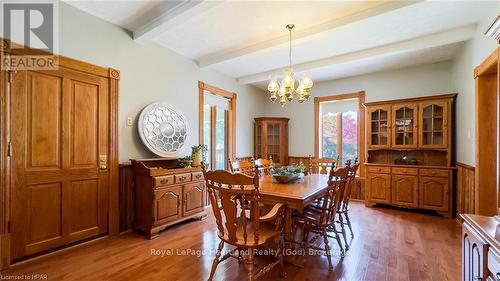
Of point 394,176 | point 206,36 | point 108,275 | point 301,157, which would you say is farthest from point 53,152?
point 394,176

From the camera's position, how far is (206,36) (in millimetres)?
3225

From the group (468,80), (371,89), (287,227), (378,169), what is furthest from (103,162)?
(468,80)

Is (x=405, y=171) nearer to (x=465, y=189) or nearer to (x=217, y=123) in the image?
(x=465, y=189)

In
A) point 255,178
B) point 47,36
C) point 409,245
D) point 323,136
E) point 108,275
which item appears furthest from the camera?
point 323,136

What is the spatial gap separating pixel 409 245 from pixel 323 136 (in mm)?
3012

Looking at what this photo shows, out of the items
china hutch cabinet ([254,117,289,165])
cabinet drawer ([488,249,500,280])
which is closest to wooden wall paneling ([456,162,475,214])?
cabinet drawer ([488,249,500,280])

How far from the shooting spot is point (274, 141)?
5684mm

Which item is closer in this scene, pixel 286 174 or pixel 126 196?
pixel 286 174

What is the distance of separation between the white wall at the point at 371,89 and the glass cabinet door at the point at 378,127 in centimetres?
35

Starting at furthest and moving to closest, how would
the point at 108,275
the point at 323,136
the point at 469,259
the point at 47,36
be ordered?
1. the point at 323,136
2. the point at 47,36
3. the point at 108,275
4. the point at 469,259

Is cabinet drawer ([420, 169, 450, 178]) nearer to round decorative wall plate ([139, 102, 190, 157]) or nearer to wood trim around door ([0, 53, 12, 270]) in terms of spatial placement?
round decorative wall plate ([139, 102, 190, 157])

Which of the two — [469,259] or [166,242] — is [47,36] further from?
[469,259]

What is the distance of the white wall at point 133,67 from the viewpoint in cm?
263

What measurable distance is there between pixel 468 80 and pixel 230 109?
3.95 metres
